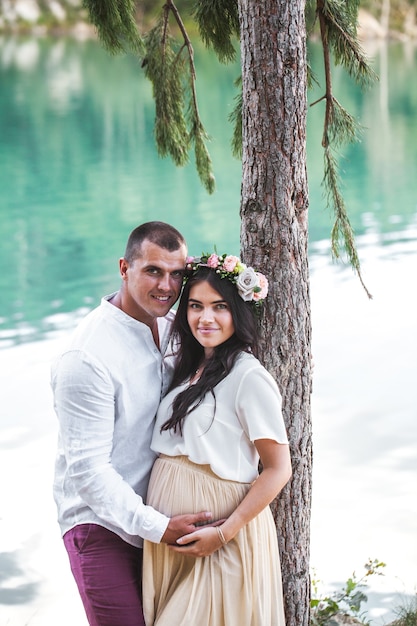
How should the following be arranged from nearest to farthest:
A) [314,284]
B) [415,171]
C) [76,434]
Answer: [76,434], [314,284], [415,171]

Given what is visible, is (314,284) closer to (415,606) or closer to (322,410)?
(322,410)

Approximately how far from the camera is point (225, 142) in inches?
709

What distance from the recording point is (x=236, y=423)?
256 centimetres

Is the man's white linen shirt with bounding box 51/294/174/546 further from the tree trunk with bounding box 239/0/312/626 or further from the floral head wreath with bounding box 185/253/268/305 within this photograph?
the tree trunk with bounding box 239/0/312/626

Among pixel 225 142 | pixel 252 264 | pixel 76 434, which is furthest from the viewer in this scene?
pixel 225 142

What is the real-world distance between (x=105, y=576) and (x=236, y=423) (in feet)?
1.94

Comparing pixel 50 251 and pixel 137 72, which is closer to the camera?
pixel 50 251

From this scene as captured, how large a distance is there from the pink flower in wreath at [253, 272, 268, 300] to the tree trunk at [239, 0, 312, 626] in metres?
0.18

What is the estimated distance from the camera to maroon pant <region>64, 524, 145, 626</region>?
263 cm

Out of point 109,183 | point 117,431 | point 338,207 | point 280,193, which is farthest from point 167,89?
point 109,183

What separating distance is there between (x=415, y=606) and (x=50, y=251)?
7.85 metres

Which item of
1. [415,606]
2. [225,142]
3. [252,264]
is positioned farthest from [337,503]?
[225,142]

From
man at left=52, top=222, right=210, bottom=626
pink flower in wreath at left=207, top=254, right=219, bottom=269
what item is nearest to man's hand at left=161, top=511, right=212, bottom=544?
man at left=52, top=222, right=210, bottom=626

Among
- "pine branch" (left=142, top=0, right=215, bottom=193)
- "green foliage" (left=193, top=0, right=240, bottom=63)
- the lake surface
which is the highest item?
"green foliage" (left=193, top=0, right=240, bottom=63)
